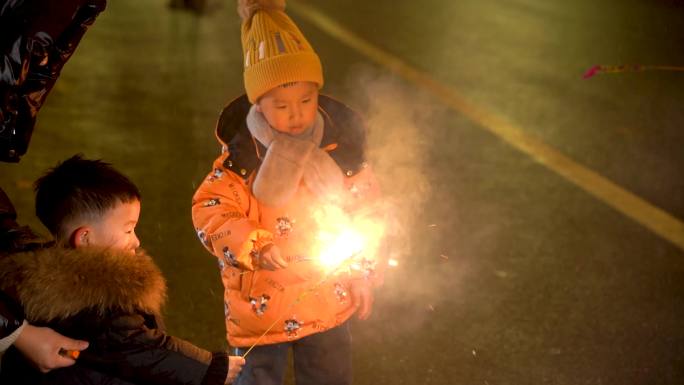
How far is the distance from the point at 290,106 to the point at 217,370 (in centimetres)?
88

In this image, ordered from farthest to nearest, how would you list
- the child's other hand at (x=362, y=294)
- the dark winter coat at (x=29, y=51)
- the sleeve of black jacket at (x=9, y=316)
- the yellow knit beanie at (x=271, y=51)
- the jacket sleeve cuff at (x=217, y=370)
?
the child's other hand at (x=362, y=294)
the yellow knit beanie at (x=271, y=51)
the jacket sleeve cuff at (x=217, y=370)
the dark winter coat at (x=29, y=51)
the sleeve of black jacket at (x=9, y=316)

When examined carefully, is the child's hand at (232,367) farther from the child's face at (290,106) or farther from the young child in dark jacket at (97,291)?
the child's face at (290,106)

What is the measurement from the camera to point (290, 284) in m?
2.91

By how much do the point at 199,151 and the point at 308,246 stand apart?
145 inches

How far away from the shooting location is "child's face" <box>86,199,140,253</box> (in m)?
2.48

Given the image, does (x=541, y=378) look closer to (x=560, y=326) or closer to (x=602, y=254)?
(x=560, y=326)

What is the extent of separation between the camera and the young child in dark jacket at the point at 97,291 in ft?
7.45

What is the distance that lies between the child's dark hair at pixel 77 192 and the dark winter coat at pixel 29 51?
158mm

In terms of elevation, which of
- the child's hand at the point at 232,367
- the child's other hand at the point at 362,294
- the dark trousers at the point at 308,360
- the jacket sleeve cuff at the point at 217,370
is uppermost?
the jacket sleeve cuff at the point at 217,370

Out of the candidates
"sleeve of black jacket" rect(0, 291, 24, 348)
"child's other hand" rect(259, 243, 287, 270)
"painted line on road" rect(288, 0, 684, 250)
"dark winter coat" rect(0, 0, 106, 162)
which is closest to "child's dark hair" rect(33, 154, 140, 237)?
"dark winter coat" rect(0, 0, 106, 162)

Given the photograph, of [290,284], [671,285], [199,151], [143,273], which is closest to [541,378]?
[671,285]

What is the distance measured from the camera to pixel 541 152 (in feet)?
23.3

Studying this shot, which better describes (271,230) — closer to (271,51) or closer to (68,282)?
(271,51)

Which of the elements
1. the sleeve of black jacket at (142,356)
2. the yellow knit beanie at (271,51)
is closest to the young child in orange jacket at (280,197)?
the yellow knit beanie at (271,51)
